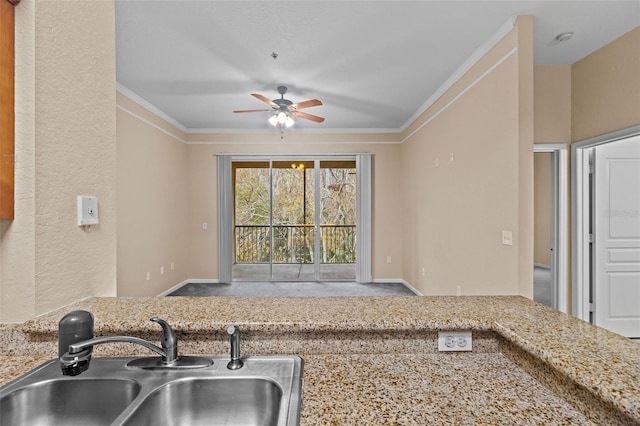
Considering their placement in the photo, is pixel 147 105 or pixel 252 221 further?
pixel 252 221

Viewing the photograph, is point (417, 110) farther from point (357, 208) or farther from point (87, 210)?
point (87, 210)

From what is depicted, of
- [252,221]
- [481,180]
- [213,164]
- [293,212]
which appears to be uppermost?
[213,164]

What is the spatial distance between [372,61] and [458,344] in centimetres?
278

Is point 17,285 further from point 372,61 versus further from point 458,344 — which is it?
point 372,61

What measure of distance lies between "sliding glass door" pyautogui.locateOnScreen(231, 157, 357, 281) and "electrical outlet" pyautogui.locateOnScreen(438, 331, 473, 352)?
4.61 meters

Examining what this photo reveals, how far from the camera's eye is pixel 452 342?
3.19 feet

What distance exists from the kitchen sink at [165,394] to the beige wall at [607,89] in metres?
3.28

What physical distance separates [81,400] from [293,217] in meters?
4.78

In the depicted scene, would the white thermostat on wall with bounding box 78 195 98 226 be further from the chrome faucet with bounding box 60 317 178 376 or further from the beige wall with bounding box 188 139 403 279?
the beige wall with bounding box 188 139 403 279

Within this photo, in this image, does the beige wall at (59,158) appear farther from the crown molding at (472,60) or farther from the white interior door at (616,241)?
the white interior door at (616,241)

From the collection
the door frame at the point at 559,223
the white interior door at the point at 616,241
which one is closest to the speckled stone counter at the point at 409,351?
the door frame at the point at 559,223

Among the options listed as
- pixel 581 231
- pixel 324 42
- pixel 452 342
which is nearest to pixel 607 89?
pixel 581 231

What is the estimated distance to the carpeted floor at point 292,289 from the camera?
4754 mm

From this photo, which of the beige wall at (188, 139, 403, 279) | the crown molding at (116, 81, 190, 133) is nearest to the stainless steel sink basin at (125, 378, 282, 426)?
the crown molding at (116, 81, 190, 133)
